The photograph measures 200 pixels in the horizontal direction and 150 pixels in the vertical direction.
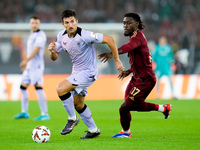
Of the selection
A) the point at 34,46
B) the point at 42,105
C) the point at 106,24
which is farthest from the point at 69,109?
the point at 106,24

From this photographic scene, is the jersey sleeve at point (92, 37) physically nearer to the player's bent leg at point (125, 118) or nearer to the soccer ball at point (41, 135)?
the player's bent leg at point (125, 118)

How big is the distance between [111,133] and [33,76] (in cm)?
338

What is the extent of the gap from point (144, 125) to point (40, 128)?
332 centimetres

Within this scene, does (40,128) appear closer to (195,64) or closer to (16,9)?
(195,64)

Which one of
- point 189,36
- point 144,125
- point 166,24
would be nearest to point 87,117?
point 144,125

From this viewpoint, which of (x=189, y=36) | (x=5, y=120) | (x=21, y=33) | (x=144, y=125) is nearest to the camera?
(x=144, y=125)

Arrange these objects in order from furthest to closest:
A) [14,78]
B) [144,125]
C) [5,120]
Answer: [14,78], [5,120], [144,125]

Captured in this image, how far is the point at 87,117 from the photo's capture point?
7.04 meters

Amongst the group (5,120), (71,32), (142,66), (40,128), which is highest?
(71,32)

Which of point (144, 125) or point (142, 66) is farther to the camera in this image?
point (144, 125)

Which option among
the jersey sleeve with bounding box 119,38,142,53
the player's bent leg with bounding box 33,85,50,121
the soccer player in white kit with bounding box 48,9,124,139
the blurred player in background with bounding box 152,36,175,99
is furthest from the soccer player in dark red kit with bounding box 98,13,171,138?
the blurred player in background with bounding box 152,36,175,99

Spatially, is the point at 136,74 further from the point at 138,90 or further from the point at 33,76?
the point at 33,76

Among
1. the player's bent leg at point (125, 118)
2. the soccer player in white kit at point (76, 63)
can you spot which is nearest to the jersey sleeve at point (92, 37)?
A: the soccer player in white kit at point (76, 63)

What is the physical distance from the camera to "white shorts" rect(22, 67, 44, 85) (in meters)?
10.5
